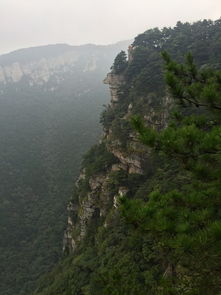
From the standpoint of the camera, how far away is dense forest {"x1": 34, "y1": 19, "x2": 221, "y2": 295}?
5414 millimetres

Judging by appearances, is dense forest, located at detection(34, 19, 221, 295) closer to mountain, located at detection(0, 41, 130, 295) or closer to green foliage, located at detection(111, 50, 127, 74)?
green foliage, located at detection(111, 50, 127, 74)

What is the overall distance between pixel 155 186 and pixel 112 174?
268 inches

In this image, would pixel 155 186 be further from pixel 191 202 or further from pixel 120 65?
pixel 120 65

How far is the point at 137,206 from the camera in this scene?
5188 millimetres

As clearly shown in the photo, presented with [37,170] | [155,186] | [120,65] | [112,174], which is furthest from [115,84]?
[37,170]

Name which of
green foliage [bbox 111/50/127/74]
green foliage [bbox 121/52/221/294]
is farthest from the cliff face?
green foliage [bbox 121/52/221/294]

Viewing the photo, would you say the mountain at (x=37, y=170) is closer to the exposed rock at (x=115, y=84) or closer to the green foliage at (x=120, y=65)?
the exposed rock at (x=115, y=84)

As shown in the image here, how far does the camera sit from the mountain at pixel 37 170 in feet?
117

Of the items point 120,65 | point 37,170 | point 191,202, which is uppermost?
point 120,65

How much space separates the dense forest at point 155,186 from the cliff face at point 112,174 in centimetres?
9

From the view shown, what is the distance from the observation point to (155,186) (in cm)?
1939

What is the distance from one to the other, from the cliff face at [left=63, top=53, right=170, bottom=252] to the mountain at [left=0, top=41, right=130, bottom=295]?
289 inches

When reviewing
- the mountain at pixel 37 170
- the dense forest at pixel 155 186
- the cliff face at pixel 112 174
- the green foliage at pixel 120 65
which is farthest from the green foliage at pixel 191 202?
the green foliage at pixel 120 65

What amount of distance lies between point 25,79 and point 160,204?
170 metres
